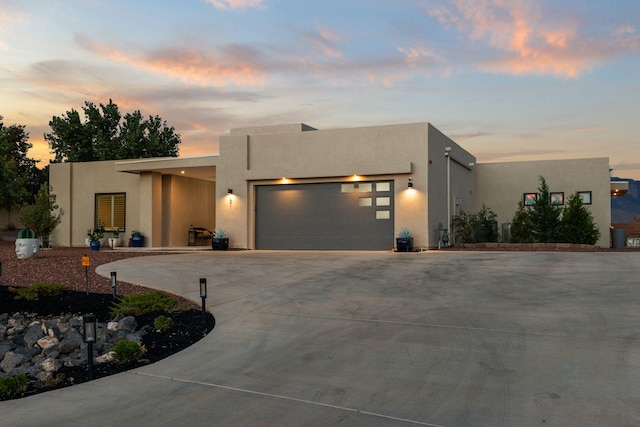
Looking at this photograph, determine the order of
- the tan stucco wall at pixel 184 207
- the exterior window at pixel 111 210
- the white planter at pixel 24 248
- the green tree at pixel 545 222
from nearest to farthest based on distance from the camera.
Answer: the white planter at pixel 24 248
the green tree at pixel 545 222
the tan stucco wall at pixel 184 207
the exterior window at pixel 111 210

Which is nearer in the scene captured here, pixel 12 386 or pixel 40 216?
pixel 12 386

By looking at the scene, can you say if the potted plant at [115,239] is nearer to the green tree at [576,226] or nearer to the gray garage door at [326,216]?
the gray garage door at [326,216]

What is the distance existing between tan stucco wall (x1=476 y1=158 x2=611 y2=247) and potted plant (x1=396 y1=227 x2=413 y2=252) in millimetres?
9404

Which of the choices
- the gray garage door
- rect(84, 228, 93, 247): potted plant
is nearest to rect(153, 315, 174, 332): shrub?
the gray garage door

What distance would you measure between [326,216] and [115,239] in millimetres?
10576

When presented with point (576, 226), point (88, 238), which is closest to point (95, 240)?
point (88, 238)

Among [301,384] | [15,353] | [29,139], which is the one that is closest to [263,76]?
[15,353]

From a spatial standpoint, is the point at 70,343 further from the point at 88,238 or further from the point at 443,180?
the point at 88,238

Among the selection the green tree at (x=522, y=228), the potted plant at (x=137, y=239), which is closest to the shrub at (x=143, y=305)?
the potted plant at (x=137, y=239)

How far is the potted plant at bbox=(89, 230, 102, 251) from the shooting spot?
22531mm

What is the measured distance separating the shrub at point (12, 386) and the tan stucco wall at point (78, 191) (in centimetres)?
2087

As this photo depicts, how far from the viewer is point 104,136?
43125 millimetres

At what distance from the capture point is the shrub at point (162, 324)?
7918mm

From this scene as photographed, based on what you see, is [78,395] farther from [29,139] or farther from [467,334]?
[29,139]
